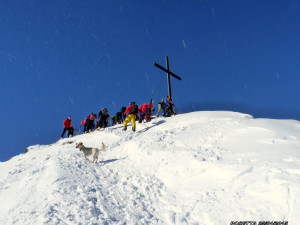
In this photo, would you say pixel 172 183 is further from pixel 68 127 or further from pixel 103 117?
pixel 68 127

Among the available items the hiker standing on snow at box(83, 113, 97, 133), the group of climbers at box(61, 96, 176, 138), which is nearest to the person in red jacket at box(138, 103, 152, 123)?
the group of climbers at box(61, 96, 176, 138)

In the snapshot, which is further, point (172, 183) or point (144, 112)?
point (144, 112)

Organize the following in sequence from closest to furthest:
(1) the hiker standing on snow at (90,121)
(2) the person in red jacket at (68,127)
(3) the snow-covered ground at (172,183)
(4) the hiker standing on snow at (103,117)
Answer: (3) the snow-covered ground at (172,183)
(4) the hiker standing on snow at (103,117)
(2) the person in red jacket at (68,127)
(1) the hiker standing on snow at (90,121)

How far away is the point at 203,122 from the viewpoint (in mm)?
17797

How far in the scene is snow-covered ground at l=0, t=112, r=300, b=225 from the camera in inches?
274

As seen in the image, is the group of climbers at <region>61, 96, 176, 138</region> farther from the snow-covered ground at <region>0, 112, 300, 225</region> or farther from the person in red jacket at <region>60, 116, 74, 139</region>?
the snow-covered ground at <region>0, 112, 300, 225</region>

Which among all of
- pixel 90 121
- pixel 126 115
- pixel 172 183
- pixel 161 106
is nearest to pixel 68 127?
pixel 90 121

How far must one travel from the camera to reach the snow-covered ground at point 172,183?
6969mm

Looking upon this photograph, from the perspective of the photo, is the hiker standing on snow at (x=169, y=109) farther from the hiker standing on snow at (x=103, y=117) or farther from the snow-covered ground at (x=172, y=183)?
the snow-covered ground at (x=172, y=183)

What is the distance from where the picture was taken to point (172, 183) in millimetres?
9453

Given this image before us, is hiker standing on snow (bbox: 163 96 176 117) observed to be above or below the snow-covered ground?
above

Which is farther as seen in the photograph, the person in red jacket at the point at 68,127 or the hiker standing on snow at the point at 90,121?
the hiker standing on snow at the point at 90,121

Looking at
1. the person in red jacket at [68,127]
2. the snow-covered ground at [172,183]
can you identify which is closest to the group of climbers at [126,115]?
the person in red jacket at [68,127]

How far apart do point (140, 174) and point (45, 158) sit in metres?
6.38
